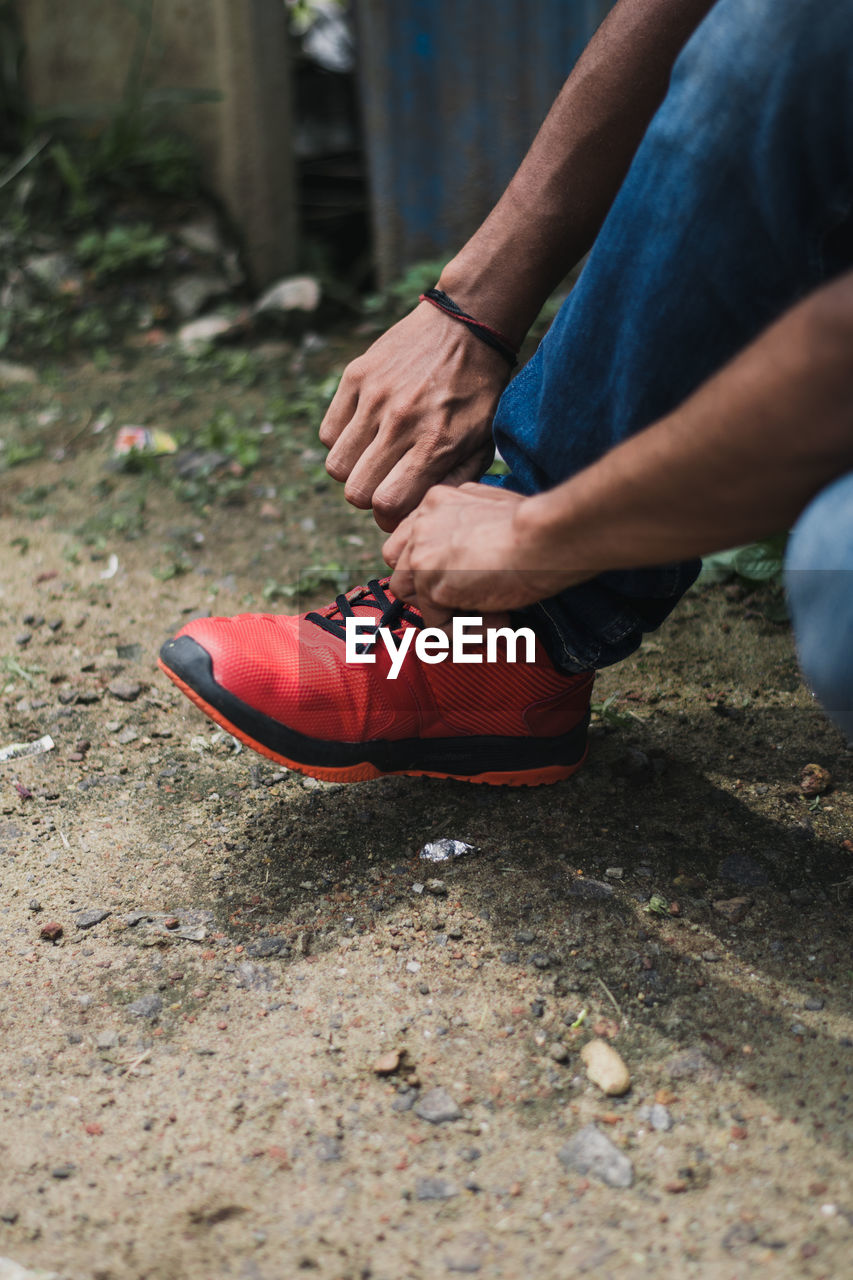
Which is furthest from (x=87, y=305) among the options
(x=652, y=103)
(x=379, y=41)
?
(x=652, y=103)

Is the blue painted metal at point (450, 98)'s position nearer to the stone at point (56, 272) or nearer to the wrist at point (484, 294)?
the stone at point (56, 272)

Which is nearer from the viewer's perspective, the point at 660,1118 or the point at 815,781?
the point at 660,1118

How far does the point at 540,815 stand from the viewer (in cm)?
149

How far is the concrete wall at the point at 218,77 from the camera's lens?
130 inches

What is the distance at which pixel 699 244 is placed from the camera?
3.44 feet

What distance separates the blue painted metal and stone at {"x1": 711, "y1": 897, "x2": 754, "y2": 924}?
250cm

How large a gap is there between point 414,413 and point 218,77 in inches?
102

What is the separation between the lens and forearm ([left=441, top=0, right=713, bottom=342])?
130cm

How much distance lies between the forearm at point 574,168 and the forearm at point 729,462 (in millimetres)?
496

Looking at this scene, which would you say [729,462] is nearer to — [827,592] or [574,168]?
[827,592]

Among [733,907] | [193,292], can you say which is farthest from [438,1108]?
[193,292]

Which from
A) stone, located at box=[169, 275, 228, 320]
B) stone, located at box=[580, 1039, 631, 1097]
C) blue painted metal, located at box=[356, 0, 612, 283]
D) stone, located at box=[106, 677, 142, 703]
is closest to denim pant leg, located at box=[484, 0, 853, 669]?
stone, located at box=[580, 1039, 631, 1097]

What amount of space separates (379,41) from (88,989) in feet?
9.57

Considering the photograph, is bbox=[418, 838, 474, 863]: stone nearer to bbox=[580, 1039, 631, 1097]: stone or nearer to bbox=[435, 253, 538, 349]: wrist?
bbox=[580, 1039, 631, 1097]: stone
